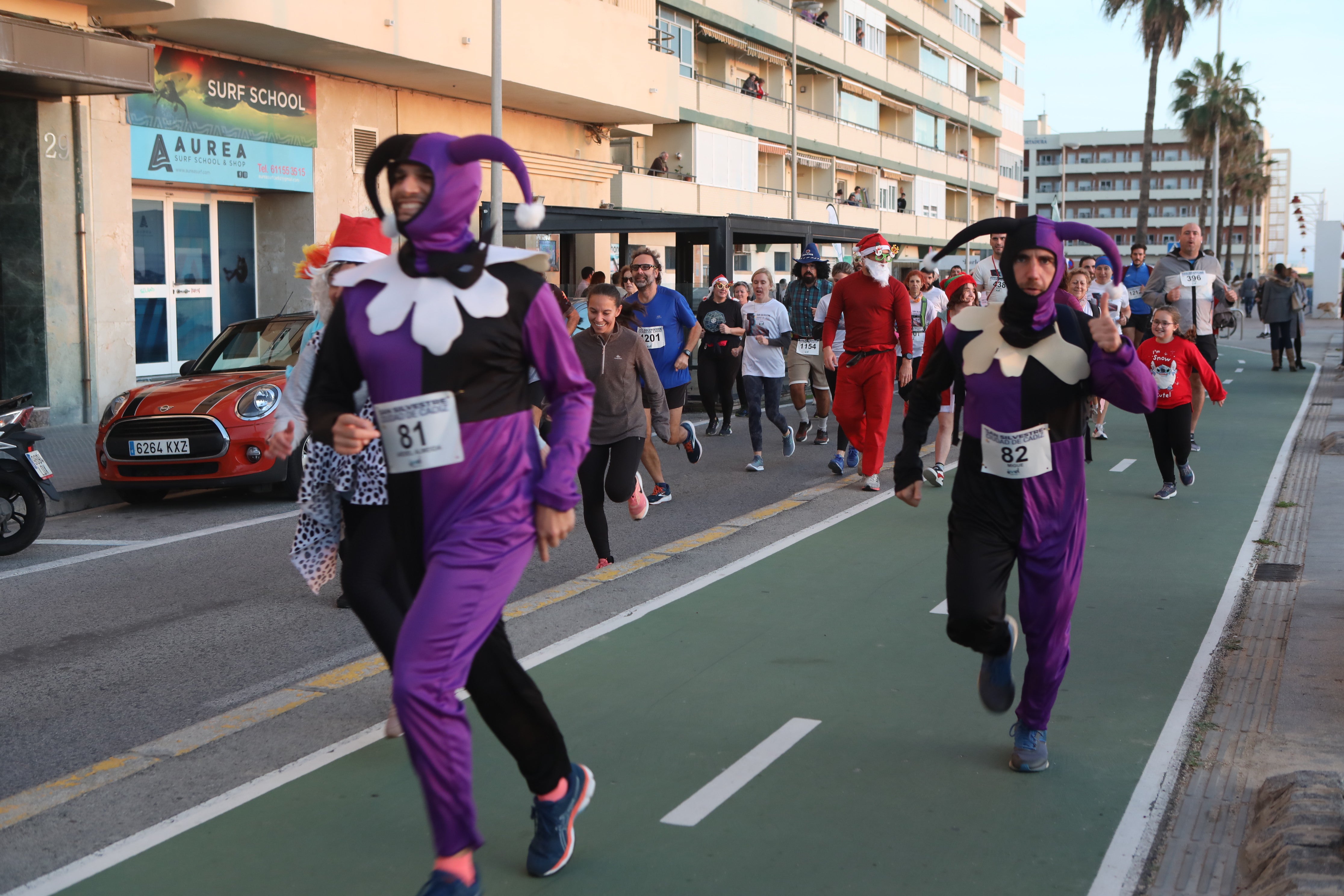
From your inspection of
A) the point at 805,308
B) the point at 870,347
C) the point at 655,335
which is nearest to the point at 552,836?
the point at 655,335

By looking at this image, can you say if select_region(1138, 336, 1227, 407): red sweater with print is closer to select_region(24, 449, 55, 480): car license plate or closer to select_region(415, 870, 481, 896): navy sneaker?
select_region(24, 449, 55, 480): car license plate

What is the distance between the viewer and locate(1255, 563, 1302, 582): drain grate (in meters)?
7.75

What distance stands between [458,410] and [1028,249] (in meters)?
2.03

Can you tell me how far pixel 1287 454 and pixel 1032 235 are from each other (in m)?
10.4

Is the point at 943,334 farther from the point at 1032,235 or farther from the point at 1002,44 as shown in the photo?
the point at 1002,44

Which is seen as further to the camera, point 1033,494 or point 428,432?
point 1033,494

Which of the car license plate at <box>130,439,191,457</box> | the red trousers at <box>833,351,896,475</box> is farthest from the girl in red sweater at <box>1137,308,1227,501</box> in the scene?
the car license plate at <box>130,439,191,457</box>

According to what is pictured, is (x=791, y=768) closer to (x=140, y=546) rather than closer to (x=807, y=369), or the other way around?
(x=140, y=546)

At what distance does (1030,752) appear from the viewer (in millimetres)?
4617

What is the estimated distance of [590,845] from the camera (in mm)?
4031

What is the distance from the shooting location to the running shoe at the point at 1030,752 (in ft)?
15.1

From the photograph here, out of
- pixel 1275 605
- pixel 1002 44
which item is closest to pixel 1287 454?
pixel 1275 605

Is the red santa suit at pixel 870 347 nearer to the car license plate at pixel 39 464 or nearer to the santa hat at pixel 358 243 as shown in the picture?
the car license plate at pixel 39 464

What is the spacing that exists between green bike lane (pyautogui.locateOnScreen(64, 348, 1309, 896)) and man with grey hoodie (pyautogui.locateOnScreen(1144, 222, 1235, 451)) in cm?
648
